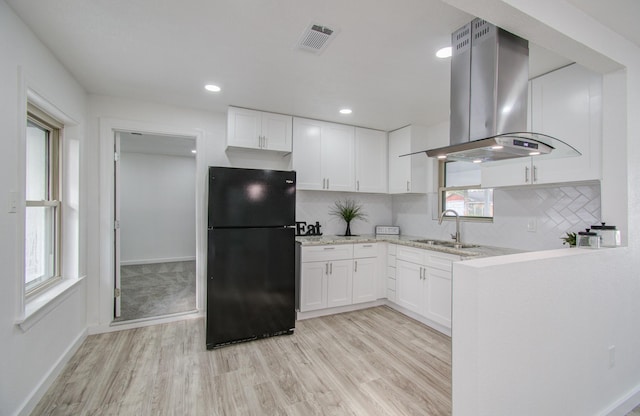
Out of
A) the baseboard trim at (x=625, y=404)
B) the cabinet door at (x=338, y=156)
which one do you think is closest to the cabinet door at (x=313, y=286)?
the cabinet door at (x=338, y=156)

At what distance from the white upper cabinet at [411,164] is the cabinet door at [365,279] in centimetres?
109

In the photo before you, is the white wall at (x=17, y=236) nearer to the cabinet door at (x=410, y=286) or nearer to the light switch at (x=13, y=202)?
the light switch at (x=13, y=202)

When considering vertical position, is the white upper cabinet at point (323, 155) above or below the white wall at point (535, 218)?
above

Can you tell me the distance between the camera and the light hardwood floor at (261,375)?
188 cm

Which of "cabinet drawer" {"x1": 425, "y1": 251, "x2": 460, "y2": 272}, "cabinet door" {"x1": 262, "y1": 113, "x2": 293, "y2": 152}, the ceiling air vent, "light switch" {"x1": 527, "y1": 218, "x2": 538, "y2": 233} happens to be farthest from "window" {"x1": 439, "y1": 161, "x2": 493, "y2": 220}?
the ceiling air vent

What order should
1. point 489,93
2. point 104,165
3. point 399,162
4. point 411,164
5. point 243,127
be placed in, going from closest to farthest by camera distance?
point 489,93, point 104,165, point 243,127, point 411,164, point 399,162

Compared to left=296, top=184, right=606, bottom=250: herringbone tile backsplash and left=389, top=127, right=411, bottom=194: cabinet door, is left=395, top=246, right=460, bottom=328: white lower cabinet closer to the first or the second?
left=296, top=184, right=606, bottom=250: herringbone tile backsplash

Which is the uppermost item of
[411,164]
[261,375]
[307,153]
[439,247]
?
[307,153]

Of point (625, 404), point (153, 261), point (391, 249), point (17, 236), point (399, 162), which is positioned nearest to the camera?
point (17, 236)

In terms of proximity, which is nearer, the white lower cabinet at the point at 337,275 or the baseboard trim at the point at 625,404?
the baseboard trim at the point at 625,404

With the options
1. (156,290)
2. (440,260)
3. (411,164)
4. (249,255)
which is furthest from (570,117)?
(156,290)

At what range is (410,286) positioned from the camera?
11.0 feet

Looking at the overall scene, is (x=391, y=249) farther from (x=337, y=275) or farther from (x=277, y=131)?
(x=277, y=131)

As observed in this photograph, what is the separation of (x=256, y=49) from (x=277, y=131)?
1.40 m
